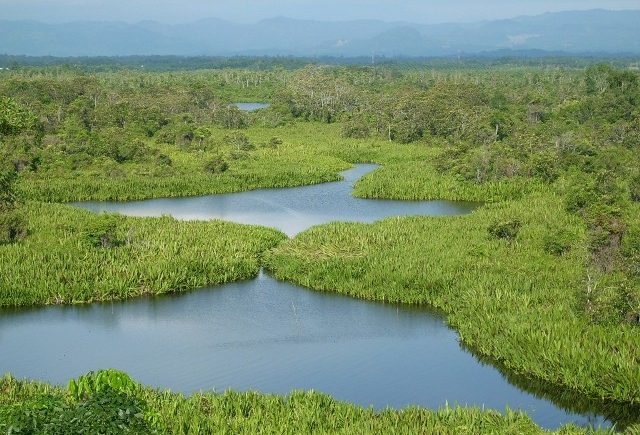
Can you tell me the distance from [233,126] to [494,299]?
140 ft

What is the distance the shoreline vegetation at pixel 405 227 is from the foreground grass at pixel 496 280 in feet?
0.16

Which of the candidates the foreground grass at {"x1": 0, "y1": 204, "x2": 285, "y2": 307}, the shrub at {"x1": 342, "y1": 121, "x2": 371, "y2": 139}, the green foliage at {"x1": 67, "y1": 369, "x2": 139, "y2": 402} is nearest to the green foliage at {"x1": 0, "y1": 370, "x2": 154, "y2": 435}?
the green foliage at {"x1": 67, "y1": 369, "x2": 139, "y2": 402}

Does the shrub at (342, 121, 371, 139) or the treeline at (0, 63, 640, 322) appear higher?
the treeline at (0, 63, 640, 322)

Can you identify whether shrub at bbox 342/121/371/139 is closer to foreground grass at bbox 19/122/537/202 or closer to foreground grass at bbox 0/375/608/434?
foreground grass at bbox 19/122/537/202

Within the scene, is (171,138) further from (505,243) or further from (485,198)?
(505,243)

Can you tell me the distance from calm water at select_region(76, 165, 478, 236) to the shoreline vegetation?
49.6 inches

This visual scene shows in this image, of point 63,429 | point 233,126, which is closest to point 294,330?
point 63,429

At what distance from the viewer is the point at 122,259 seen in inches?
874

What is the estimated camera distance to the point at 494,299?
18562 millimetres

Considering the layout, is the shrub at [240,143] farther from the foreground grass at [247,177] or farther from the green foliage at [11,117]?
the green foliage at [11,117]

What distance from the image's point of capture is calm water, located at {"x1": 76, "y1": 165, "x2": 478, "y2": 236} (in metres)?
30.9

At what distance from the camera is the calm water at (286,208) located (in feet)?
101

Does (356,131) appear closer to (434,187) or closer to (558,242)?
(434,187)

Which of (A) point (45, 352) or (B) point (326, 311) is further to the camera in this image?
(B) point (326, 311)
